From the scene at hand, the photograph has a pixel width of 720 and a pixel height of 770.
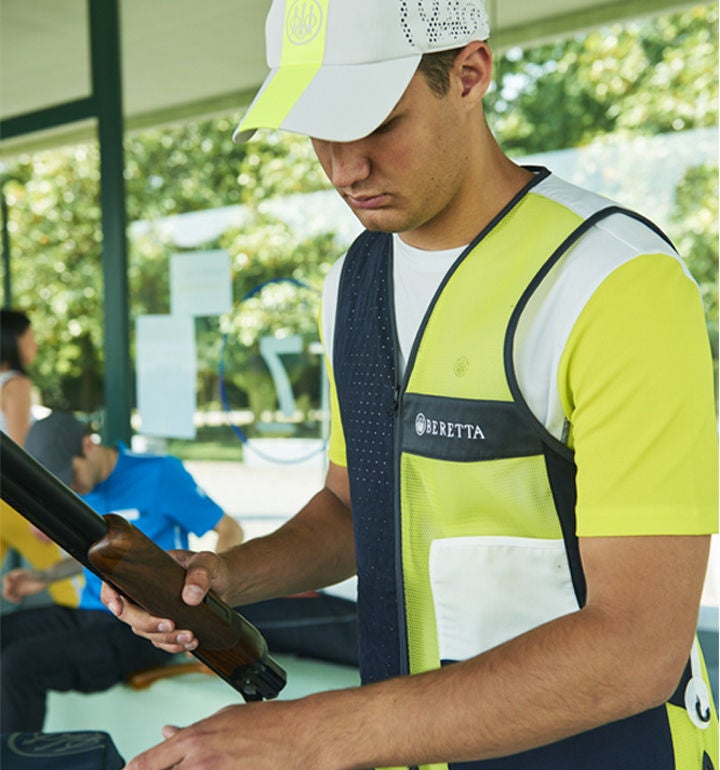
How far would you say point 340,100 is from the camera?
895 mm

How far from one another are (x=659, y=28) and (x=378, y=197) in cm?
196

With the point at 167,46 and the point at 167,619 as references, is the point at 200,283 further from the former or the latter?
the point at 167,619

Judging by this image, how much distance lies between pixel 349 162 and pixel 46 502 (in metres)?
0.41

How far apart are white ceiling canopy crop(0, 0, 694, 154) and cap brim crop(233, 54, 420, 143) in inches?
77.1

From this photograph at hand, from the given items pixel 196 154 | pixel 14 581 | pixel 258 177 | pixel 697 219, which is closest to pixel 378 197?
pixel 697 219

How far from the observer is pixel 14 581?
9.16 feet

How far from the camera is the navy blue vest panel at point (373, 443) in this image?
1.09 metres

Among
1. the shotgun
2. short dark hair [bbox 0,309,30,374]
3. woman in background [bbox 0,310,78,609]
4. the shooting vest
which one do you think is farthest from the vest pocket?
short dark hair [bbox 0,309,30,374]

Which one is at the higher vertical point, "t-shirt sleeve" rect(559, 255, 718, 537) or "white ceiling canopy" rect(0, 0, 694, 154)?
"white ceiling canopy" rect(0, 0, 694, 154)

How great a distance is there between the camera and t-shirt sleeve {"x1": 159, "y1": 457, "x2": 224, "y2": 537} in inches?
114

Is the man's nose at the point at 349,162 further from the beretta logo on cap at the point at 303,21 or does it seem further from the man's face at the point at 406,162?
the beretta logo on cap at the point at 303,21

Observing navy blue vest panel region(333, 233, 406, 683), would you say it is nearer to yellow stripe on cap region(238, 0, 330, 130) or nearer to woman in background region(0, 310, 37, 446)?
yellow stripe on cap region(238, 0, 330, 130)

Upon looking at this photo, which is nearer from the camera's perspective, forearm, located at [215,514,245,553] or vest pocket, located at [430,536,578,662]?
vest pocket, located at [430,536,578,662]

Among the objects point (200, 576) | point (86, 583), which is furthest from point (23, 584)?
point (200, 576)
